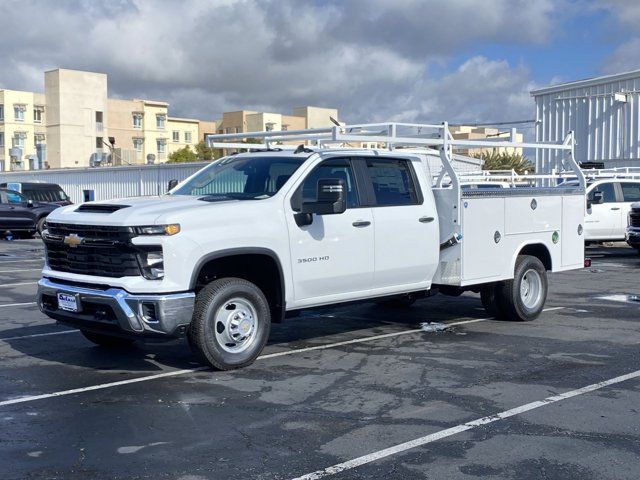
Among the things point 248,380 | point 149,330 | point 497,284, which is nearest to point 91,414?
point 149,330

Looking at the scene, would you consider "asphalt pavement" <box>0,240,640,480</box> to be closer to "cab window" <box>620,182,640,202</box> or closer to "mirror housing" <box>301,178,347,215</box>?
"mirror housing" <box>301,178,347,215</box>

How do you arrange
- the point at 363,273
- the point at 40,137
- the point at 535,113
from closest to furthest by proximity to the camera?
the point at 363,273 < the point at 535,113 < the point at 40,137

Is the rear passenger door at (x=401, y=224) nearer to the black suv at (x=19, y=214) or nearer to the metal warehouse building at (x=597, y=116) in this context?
the black suv at (x=19, y=214)

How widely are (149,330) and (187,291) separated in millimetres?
473

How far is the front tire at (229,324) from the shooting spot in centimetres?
739

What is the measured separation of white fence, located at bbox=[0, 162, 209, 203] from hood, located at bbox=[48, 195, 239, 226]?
78.4 feet

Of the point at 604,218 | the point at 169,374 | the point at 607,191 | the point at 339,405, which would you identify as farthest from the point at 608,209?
the point at 339,405

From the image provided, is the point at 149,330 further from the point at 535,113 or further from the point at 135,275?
the point at 535,113

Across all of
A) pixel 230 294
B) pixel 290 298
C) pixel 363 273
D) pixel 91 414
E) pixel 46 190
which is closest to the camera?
pixel 91 414

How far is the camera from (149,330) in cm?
707

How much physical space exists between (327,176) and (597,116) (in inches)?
1018

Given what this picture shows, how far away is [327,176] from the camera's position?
855cm

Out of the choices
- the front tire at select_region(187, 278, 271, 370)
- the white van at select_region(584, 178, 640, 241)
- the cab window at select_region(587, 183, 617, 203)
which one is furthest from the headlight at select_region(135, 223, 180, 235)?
the cab window at select_region(587, 183, 617, 203)

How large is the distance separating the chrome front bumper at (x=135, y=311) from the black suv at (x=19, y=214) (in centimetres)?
2043
